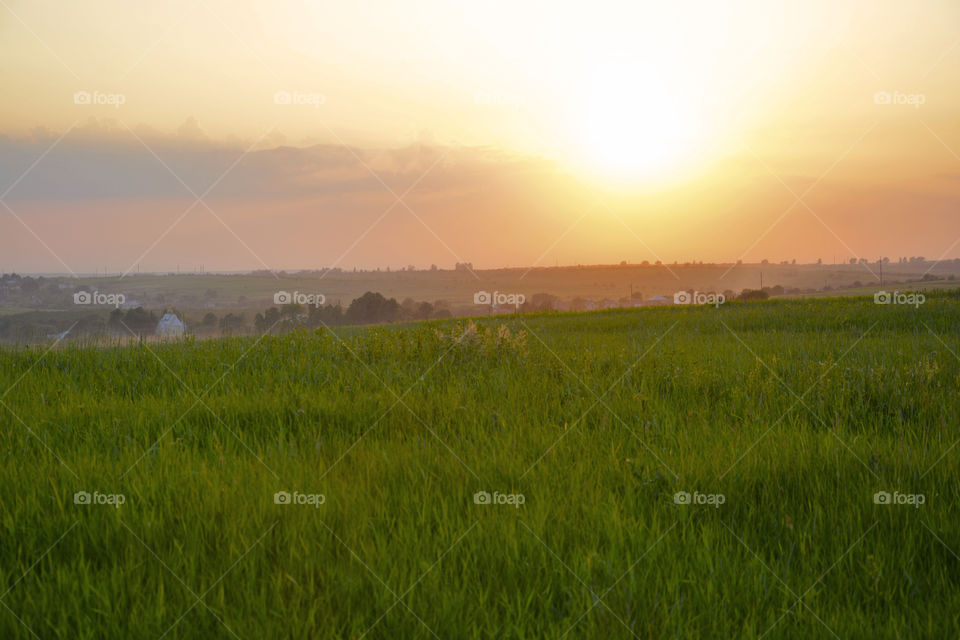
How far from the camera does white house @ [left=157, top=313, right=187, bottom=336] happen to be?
928 cm

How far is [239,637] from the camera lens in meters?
2.56

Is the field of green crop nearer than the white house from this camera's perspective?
Yes

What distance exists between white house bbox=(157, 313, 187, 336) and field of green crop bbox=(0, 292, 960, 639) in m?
1.96

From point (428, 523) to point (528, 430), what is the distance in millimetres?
1916

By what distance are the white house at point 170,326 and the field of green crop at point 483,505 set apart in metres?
1.96

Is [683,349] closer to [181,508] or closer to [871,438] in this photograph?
[871,438]

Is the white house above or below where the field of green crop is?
above

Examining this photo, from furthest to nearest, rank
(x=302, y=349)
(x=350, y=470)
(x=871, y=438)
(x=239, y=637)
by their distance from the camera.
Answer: (x=302, y=349)
(x=871, y=438)
(x=350, y=470)
(x=239, y=637)

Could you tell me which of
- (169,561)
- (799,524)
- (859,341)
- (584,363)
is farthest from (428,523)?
(859,341)

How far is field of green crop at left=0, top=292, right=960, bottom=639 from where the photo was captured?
2.76 metres

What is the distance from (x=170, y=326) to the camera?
9516 mm

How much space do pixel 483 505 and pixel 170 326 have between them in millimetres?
7938

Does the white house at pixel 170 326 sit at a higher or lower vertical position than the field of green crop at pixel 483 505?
higher

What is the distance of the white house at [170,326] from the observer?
9.28 m
